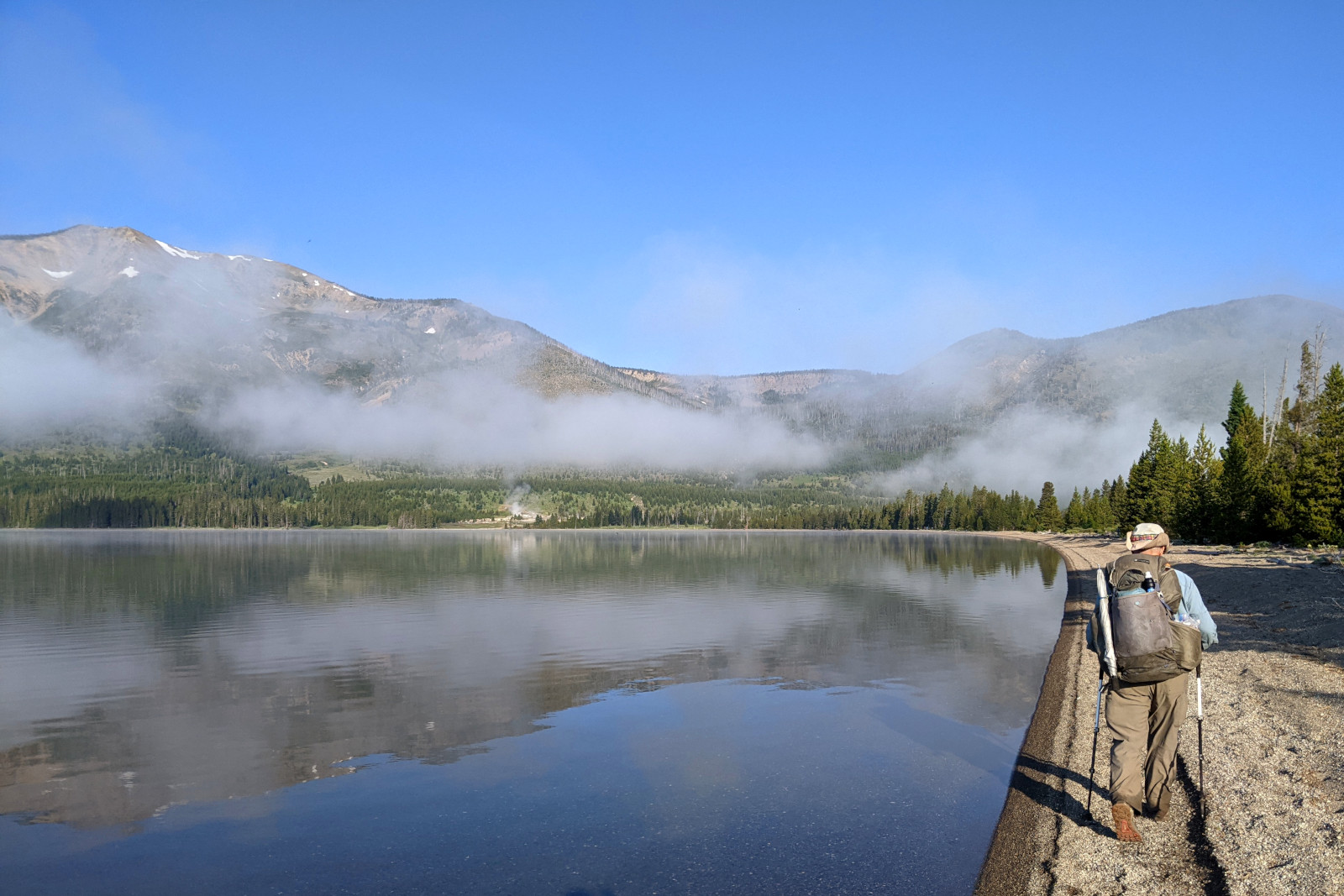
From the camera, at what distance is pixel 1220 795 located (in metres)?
11.5

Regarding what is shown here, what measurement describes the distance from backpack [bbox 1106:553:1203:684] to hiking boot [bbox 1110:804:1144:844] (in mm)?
1635

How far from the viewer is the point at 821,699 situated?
21359 millimetres

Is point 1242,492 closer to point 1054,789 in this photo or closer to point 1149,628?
point 1054,789

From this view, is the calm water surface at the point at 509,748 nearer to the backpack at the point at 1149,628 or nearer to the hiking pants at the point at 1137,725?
the hiking pants at the point at 1137,725

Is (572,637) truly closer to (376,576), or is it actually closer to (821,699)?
(821,699)

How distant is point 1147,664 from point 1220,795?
3.10 m

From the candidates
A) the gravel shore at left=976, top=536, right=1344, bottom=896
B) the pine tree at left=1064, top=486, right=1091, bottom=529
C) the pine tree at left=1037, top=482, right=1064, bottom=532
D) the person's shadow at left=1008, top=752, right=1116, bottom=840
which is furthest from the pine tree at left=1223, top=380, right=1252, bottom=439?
the person's shadow at left=1008, top=752, right=1116, bottom=840

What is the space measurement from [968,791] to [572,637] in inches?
820

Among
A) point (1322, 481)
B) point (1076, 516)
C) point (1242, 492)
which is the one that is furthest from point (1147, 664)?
point (1076, 516)

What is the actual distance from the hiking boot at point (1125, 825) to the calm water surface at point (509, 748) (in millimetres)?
1874

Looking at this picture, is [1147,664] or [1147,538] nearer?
[1147,664]

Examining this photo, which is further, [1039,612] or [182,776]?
[1039,612]

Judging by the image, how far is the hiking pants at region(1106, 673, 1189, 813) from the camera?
10453mm

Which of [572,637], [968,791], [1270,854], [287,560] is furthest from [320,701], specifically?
[287,560]
